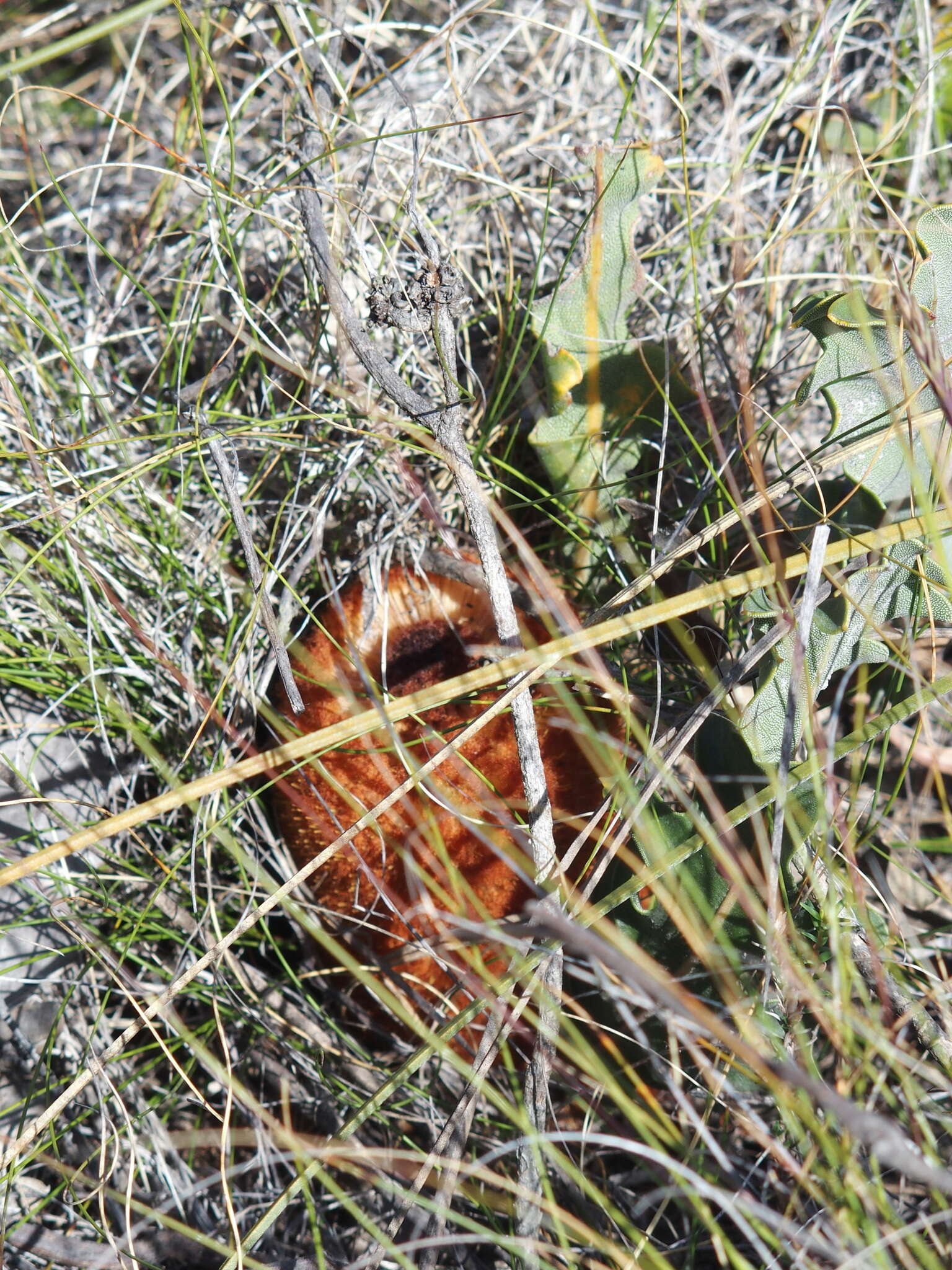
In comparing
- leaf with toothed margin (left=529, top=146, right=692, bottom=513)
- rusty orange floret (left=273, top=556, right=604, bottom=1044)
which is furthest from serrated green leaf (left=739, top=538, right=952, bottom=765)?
leaf with toothed margin (left=529, top=146, right=692, bottom=513)

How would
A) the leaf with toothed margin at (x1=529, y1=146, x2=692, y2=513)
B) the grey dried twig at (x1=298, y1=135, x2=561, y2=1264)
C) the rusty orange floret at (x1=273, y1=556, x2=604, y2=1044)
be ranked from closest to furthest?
the grey dried twig at (x1=298, y1=135, x2=561, y2=1264) → the rusty orange floret at (x1=273, y1=556, x2=604, y2=1044) → the leaf with toothed margin at (x1=529, y1=146, x2=692, y2=513)

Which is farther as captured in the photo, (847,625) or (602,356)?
(602,356)

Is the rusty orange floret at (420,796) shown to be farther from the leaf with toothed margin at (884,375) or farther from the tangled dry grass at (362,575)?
the leaf with toothed margin at (884,375)

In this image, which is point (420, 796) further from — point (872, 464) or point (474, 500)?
point (872, 464)

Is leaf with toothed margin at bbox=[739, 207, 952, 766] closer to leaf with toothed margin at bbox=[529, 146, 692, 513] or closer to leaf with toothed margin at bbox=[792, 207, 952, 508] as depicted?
leaf with toothed margin at bbox=[792, 207, 952, 508]

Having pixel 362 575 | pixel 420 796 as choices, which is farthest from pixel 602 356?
pixel 420 796

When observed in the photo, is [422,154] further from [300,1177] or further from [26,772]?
[300,1177]

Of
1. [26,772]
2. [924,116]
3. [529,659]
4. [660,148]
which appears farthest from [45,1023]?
[924,116]

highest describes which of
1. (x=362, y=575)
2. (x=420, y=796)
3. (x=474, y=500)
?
(x=474, y=500)

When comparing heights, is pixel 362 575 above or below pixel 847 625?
above
